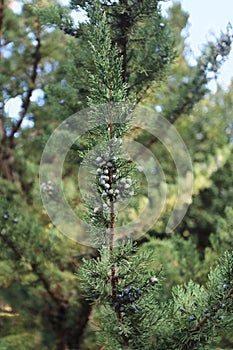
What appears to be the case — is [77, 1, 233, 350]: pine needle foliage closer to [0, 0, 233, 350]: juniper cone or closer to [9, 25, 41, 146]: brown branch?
[0, 0, 233, 350]: juniper cone

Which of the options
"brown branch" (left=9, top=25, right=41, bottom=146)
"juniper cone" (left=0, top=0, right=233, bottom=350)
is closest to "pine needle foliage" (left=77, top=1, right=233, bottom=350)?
"juniper cone" (left=0, top=0, right=233, bottom=350)

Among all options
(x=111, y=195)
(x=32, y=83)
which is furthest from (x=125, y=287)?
(x=32, y=83)

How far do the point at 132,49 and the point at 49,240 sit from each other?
2.13 ft

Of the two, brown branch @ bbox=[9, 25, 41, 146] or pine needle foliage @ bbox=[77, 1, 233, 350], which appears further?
brown branch @ bbox=[9, 25, 41, 146]

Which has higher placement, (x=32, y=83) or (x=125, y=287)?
(x=32, y=83)

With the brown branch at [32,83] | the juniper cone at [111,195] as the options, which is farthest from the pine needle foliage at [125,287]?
the brown branch at [32,83]

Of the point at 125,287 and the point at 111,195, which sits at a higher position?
the point at 111,195

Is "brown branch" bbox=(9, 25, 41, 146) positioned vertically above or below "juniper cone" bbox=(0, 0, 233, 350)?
above

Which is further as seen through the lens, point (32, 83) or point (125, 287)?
point (32, 83)

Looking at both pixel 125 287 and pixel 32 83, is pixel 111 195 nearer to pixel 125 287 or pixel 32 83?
pixel 125 287

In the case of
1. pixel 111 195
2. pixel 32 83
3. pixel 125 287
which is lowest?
pixel 125 287

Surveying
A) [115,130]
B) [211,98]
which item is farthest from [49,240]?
[211,98]

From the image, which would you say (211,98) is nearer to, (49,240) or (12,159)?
(12,159)

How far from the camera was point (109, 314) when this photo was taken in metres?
0.75
